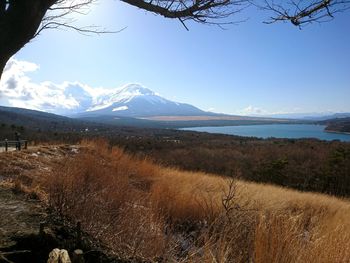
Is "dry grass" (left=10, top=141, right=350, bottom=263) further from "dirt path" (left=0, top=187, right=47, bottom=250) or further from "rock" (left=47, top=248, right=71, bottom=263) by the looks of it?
"rock" (left=47, top=248, right=71, bottom=263)

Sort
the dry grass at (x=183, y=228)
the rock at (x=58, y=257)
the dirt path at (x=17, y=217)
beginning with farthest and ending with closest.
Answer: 1. the dirt path at (x=17, y=217)
2. the dry grass at (x=183, y=228)
3. the rock at (x=58, y=257)

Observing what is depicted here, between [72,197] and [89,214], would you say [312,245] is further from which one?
[72,197]

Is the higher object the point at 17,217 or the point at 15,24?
the point at 15,24

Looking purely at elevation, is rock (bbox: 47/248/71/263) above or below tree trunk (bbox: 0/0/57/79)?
below

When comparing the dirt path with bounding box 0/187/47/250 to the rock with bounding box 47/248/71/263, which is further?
the dirt path with bounding box 0/187/47/250

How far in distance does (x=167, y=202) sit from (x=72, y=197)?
2.34 metres

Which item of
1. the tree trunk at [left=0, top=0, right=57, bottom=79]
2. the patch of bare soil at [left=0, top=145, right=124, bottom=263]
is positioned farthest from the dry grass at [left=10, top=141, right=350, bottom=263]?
the tree trunk at [left=0, top=0, right=57, bottom=79]

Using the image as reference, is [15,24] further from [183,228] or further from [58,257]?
[183,228]

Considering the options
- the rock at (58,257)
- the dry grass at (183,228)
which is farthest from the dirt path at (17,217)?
the rock at (58,257)

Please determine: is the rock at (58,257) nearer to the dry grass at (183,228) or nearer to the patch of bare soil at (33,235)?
the patch of bare soil at (33,235)

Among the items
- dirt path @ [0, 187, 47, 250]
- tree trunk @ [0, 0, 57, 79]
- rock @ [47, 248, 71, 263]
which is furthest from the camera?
dirt path @ [0, 187, 47, 250]

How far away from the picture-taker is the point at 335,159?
3216cm

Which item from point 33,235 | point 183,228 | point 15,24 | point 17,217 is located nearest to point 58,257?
point 33,235

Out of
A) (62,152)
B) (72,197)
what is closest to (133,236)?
(72,197)
